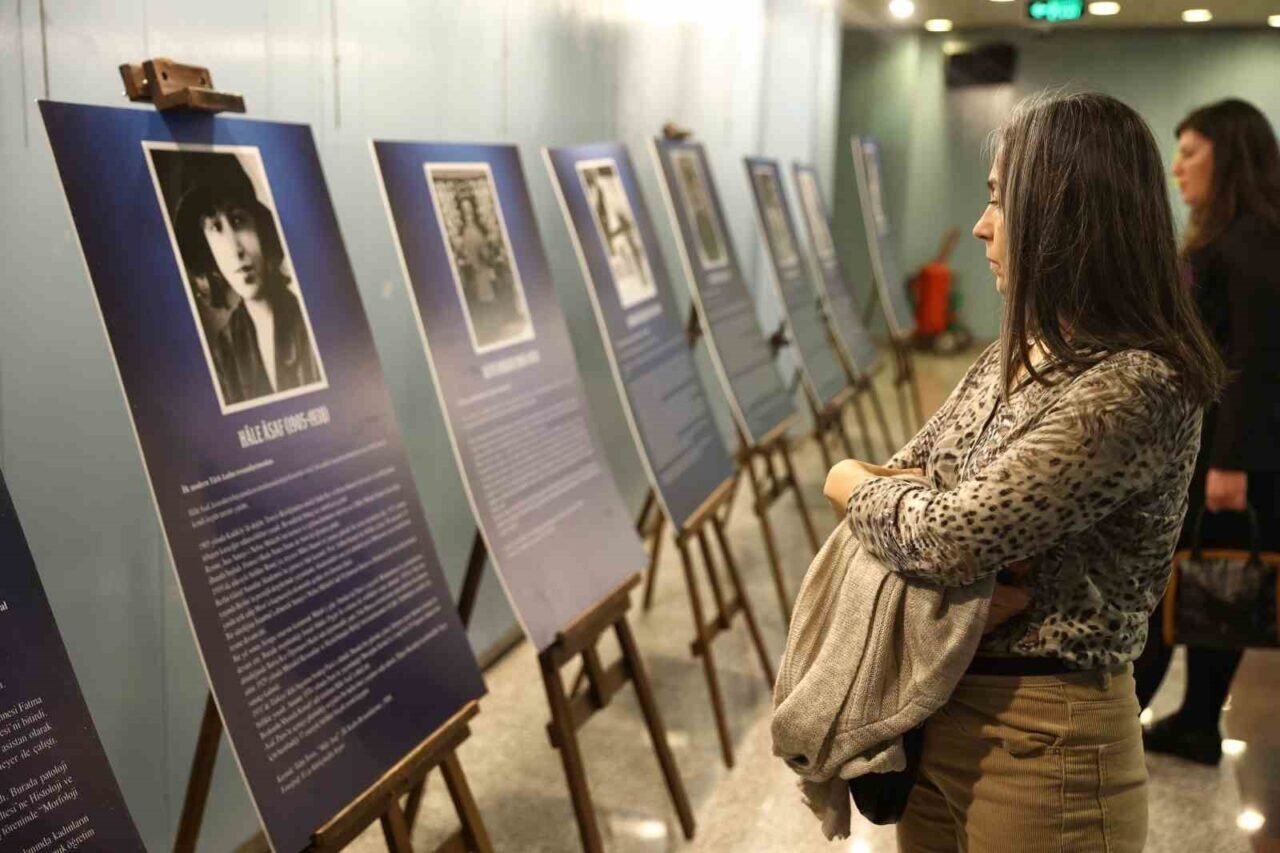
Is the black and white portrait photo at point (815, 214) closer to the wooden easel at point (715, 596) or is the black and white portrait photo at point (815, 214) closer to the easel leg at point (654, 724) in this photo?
the wooden easel at point (715, 596)

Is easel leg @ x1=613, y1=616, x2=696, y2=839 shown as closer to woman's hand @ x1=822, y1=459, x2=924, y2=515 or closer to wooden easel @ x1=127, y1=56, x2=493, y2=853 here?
wooden easel @ x1=127, y1=56, x2=493, y2=853

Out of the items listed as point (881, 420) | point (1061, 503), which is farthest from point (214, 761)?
point (881, 420)

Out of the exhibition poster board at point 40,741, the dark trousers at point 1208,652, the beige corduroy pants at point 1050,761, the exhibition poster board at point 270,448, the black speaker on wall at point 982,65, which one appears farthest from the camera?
the black speaker on wall at point 982,65

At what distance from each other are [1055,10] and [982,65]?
2352 millimetres

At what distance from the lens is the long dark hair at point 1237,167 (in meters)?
2.72

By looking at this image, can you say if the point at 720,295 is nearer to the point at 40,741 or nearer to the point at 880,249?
the point at 40,741

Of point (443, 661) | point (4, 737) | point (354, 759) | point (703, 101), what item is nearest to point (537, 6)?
point (703, 101)

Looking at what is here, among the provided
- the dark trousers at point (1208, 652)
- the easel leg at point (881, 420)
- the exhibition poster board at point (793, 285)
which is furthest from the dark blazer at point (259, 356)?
the easel leg at point (881, 420)

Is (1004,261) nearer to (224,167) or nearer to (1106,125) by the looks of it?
(1106,125)

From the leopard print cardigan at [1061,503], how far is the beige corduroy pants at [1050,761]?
0.05m

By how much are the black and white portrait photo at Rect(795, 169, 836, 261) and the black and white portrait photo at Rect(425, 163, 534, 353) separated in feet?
11.0

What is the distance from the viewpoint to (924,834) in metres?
1.72

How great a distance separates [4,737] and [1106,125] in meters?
1.35

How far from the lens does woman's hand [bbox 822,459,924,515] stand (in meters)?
1.57
